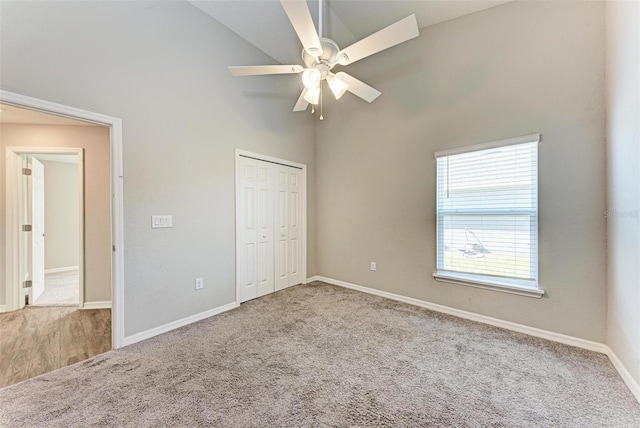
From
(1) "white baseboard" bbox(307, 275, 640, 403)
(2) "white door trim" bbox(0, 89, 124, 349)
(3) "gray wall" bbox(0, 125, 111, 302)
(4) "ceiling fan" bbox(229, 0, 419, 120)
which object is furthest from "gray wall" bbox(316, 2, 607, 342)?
(3) "gray wall" bbox(0, 125, 111, 302)

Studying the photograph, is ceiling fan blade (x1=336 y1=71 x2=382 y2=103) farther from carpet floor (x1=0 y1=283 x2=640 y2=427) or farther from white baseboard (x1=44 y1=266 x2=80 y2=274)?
white baseboard (x1=44 y1=266 x2=80 y2=274)

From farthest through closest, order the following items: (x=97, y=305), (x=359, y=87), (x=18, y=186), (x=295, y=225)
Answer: (x=295, y=225) < (x=97, y=305) < (x=18, y=186) < (x=359, y=87)

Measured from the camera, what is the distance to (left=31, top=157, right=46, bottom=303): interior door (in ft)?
11.0

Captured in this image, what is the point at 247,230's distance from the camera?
3.39 m

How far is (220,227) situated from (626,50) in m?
3.90

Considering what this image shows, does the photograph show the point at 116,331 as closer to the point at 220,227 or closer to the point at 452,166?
the point at 220,227

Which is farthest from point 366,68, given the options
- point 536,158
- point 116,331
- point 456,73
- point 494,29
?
point 116,331

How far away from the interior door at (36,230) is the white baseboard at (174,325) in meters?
2.41

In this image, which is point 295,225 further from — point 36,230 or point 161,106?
point 36,230

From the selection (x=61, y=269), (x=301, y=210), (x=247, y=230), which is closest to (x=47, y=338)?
(x=247, y=230)

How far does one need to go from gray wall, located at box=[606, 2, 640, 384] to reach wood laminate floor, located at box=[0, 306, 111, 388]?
166 inches

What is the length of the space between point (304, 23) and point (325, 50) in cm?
33

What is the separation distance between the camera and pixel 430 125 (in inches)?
119

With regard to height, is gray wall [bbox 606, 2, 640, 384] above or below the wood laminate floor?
above
